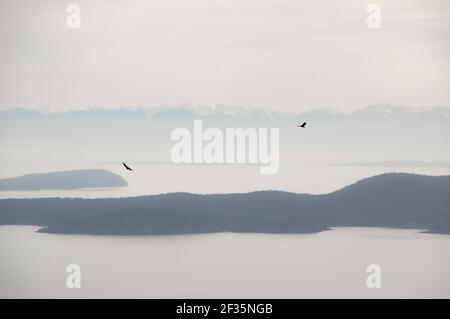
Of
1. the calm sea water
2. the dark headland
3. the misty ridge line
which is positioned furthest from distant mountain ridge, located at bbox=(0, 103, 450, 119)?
the calm sea water

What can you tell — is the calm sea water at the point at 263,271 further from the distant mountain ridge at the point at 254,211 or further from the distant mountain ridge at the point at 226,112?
the distant mountain ridge at the point at 226,112

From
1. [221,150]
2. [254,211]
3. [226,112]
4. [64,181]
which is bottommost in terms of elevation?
[254,211]

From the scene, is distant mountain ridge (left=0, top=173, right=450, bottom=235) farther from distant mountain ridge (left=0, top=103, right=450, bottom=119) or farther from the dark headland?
distant mountain ridge (left=0, top=103, right=450, bottom=119)

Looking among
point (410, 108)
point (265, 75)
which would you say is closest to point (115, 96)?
point (265, 75)

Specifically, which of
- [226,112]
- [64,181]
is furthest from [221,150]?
[64,181]

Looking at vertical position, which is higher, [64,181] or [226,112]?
[226,112]

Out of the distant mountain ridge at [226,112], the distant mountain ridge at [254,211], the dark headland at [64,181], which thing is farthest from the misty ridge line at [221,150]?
the dark headland at [64,181]

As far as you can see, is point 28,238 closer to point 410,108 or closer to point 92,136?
point 92,136

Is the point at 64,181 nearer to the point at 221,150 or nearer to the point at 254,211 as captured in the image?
the point at 221,150
